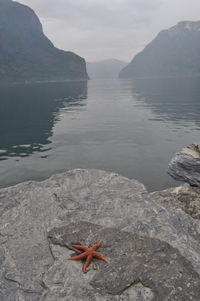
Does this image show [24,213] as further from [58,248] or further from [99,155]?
[99,155]

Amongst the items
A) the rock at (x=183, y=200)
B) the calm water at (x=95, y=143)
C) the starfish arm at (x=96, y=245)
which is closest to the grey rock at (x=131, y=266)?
the starfish arm at (x=96, y=245)

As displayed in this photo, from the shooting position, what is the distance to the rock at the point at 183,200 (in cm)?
879

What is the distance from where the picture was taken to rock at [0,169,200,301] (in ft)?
17.6

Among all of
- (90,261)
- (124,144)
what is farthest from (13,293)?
(124,144)

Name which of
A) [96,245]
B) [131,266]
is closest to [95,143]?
[96,245]

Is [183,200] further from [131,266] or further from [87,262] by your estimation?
[87,262]

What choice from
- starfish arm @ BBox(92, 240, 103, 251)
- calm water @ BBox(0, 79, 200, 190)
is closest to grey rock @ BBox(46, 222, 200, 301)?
starfish arm @ BBox(92, 240, 103, 251)

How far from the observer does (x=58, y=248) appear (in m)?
6.39

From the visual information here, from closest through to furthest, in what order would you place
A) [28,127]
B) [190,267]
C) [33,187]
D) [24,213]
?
[190,267], [24,213], [33,187], [28,127]

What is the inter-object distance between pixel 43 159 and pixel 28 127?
14302 millimetres

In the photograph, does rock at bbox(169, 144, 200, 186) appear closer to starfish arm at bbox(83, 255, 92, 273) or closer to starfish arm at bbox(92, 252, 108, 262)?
starfish arm at bbox(92, 252, 108, 262)

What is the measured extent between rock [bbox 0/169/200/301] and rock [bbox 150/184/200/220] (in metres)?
1.08

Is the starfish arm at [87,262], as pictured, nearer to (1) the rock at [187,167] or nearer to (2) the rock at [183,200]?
(2) the rock at [183,200]

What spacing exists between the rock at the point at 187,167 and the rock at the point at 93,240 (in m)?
3.72
